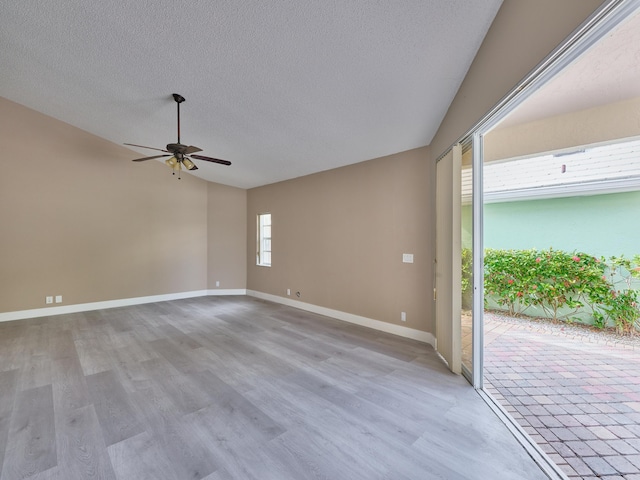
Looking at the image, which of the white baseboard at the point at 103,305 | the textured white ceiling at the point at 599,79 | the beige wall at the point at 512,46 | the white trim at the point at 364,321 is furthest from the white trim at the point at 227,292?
the textured white ceiling at the point at 599,79

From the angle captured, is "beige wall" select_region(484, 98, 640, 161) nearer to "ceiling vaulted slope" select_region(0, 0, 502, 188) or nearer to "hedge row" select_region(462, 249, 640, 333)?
"ceiling vaulted slope" select_region(0, 0, 502, 188)

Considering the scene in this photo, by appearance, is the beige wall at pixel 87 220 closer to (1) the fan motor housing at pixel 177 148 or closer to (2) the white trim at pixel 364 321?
(2) the white trim at pixel 364 321

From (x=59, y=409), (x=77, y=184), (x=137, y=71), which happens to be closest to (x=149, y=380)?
(x=59, y=409)

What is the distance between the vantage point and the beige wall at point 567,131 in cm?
226

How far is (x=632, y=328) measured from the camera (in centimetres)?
356

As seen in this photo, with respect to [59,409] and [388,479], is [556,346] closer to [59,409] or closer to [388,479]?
[388,479]

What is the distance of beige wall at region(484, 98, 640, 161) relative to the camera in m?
2.26

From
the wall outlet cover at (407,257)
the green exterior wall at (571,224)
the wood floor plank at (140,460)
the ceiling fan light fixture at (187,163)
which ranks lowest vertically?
the wood floor plank at (140,460)

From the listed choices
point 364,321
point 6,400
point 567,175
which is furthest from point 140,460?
point 567,175

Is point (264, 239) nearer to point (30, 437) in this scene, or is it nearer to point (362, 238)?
point (362, 238)

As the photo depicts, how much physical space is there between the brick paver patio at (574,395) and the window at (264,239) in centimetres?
487

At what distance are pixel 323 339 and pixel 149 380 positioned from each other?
2.07 meters

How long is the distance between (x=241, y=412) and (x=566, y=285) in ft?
16.9

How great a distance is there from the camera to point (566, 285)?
417cm
